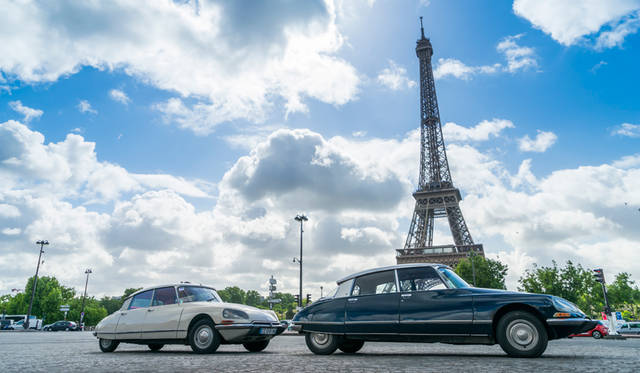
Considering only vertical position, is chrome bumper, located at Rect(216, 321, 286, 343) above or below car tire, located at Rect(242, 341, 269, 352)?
above

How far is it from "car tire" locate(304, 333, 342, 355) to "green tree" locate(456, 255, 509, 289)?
50597 mm

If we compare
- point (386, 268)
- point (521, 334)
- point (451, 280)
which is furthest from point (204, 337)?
point (521, 334)

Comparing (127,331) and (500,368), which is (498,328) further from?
(127,331)

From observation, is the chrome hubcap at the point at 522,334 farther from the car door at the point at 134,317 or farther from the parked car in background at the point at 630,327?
the parked car in background at the point at 630,327

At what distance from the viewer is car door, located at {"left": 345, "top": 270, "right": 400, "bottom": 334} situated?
22.2 feet

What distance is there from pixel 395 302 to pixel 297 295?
2392 cm

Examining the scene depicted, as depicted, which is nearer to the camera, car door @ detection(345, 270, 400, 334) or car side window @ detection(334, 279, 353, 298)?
car door @ detection(345, 270, 400, 334)

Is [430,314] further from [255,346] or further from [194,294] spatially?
[194,294]

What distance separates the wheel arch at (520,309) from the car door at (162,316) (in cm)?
591

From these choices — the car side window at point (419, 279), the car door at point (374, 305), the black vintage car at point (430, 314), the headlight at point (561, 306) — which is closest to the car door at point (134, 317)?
the black vintage car at point (430, 314)

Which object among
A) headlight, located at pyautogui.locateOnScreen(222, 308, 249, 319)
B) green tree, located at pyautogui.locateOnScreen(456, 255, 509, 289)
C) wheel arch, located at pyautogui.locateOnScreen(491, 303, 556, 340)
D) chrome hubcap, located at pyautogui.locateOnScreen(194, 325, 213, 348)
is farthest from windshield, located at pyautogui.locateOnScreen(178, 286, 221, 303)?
green tree, located at pyautogui.locateOnScreen(456, 255, 509, 289)

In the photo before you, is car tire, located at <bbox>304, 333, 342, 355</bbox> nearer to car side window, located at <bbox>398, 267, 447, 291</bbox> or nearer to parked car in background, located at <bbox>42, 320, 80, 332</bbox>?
car side window, located at <bbox>398, 267, 447, 291</bbox>

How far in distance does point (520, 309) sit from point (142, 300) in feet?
25.0

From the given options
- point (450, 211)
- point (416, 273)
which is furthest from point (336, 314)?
point (450, 211)
